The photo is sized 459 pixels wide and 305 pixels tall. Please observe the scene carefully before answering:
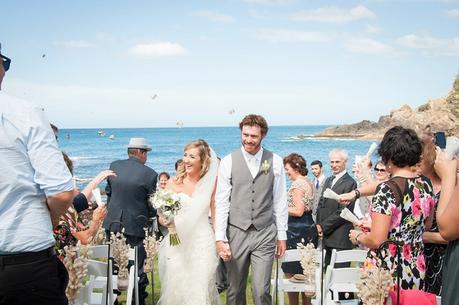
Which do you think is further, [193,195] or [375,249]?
[193,195]

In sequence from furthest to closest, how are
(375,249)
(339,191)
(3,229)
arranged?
1. (339,191)
2. (375,249)
3. (3,229)

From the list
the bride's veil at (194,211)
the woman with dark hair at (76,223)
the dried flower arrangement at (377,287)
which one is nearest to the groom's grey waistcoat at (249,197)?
the bride's veil at (194,211)

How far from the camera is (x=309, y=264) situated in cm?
518

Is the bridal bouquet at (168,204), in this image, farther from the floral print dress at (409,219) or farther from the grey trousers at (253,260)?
the floral print dress at (409,219)

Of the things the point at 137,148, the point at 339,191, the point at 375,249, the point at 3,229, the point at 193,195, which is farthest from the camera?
the point at 137,148

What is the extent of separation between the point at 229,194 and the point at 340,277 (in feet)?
4.92

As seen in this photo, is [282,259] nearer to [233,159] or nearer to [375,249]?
[233,159]

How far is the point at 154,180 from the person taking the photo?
679 centimetres

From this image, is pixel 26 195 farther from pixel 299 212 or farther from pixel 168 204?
pixel 299 212

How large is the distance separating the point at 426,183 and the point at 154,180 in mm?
3998

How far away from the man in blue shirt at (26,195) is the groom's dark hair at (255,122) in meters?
2.96

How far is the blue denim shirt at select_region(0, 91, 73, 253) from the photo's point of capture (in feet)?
8.20

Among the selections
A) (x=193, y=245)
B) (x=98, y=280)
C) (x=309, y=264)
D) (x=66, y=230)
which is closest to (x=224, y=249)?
(x=193, y=245)

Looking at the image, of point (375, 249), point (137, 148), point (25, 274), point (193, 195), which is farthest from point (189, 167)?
point (25, 274)
